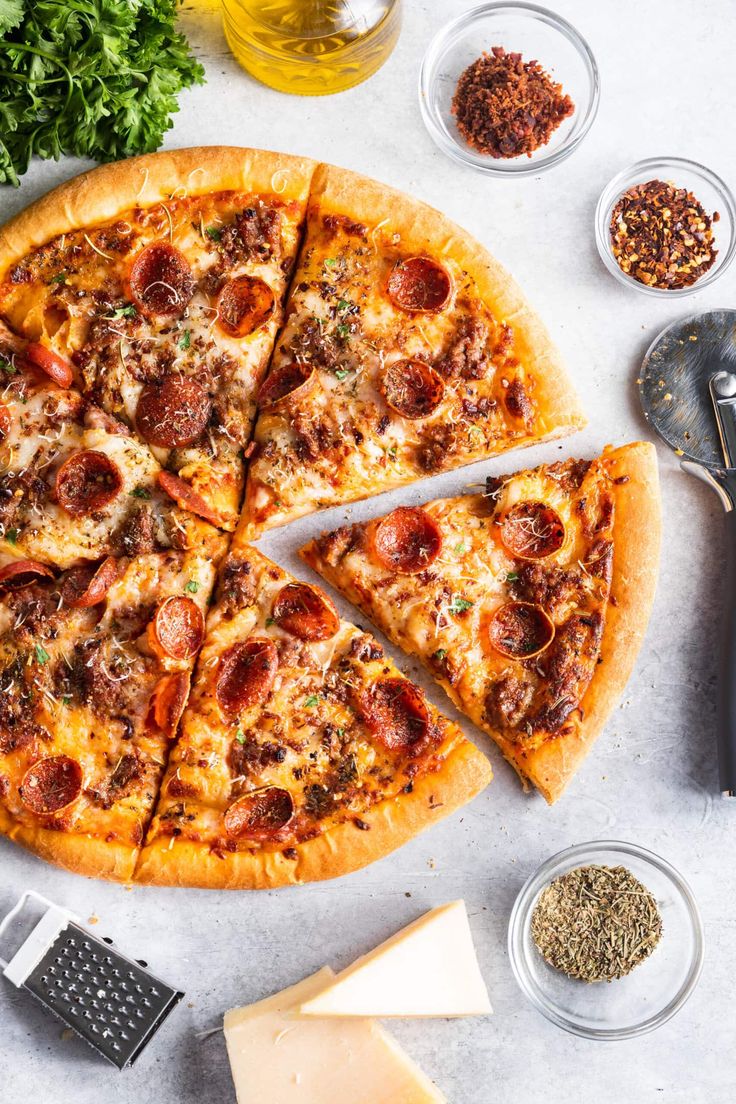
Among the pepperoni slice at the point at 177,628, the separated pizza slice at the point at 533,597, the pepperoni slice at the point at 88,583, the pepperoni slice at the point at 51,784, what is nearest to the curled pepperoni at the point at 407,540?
the separated pizza slice at the point at 533,597

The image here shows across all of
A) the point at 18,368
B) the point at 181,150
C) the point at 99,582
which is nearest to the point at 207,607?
the point at 99,582

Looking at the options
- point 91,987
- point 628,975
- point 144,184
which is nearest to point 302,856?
point 91,987

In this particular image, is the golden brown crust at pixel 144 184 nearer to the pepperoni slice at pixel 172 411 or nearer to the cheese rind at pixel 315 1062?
the pepperoni slice at pixel 172 411

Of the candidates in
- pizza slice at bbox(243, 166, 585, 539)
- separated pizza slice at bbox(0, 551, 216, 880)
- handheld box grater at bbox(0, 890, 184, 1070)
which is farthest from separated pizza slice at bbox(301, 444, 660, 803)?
handheld box grater at bbox(0, 890, 184, 1070)

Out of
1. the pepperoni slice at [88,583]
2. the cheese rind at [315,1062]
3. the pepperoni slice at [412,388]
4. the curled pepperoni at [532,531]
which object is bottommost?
the cheese rind at [315,1062]

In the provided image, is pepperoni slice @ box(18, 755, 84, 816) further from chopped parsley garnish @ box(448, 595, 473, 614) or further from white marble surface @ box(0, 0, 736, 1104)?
chopped parsley garnish @ box(448, 595, 473, 614)

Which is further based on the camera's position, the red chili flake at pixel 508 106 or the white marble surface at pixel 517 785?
the red chili flake at pixel 508 106

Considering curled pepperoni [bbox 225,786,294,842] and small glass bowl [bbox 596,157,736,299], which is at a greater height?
small glass bowl [bbox 596,157,736,299]
